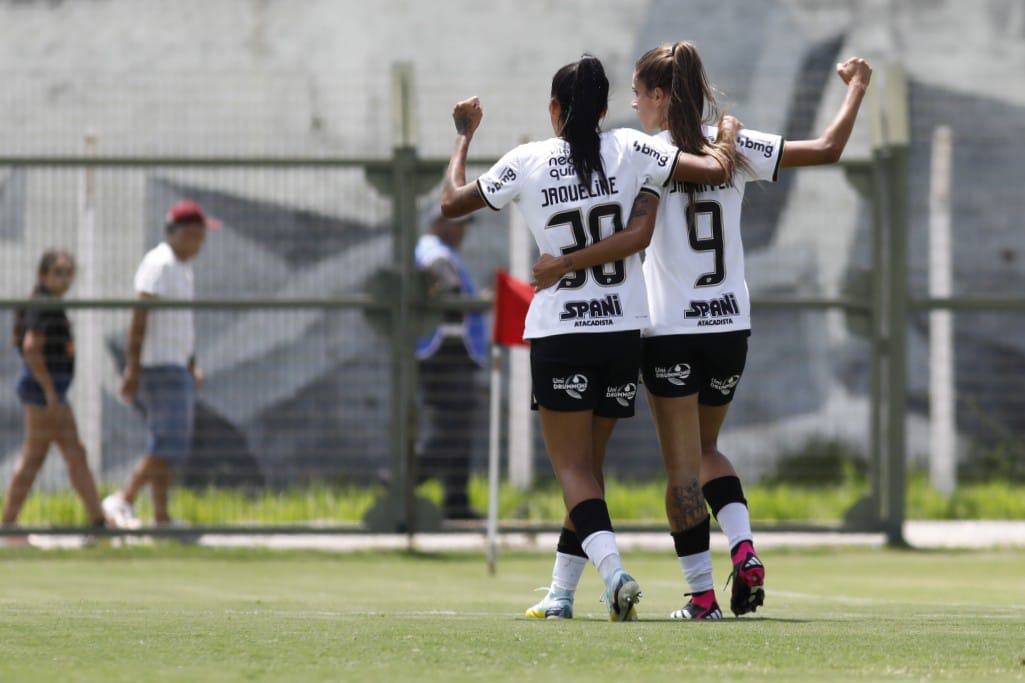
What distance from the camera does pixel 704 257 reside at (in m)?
5.33

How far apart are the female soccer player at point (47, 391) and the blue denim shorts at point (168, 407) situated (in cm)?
40

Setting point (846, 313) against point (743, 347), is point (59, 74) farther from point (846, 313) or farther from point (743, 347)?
point (743, 347)

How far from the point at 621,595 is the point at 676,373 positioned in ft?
2.57

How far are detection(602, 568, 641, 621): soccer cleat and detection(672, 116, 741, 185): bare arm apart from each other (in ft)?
3.95

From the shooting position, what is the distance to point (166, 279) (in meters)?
9.80

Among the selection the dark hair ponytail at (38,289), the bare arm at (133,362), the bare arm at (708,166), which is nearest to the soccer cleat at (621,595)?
the bare arm at (708,166)

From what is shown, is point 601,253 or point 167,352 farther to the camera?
point 167,352

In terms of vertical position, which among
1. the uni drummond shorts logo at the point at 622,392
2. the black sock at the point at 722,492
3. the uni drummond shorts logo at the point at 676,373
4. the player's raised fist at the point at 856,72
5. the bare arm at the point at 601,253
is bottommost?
the black sock at the point at 722,492

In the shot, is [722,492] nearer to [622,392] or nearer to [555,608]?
[622,392]

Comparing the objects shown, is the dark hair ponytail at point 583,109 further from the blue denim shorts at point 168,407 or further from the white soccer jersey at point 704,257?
the blue denim shorts at point 168,407

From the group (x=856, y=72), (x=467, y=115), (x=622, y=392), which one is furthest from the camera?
(x=856, y=72)

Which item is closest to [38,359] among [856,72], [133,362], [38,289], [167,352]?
[38,289]

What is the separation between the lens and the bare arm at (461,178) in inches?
205

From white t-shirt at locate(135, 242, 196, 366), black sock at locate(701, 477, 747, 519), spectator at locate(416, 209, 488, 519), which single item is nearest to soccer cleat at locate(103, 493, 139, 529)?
white t-shirt at locate(135, 242, 196, 366)
